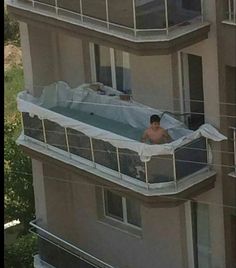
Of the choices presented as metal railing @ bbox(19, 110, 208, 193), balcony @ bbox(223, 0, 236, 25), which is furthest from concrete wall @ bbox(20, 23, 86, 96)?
balcony @ bbox(223, 0, 236, 25)

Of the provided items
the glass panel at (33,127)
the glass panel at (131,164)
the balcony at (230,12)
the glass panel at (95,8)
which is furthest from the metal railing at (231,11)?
the glass panel at (33,127)

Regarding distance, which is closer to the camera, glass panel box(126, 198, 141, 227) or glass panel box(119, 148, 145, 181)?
glass panel box(119, 148, 145, 181)

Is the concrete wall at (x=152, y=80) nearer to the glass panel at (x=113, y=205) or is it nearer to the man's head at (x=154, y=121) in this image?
the man's head at (x=154, y=121)

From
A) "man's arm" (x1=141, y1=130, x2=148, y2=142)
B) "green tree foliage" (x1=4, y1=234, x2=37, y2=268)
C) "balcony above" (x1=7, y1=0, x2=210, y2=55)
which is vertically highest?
"balcony above" (x1=7, y1=0, x2=210, y2=55)

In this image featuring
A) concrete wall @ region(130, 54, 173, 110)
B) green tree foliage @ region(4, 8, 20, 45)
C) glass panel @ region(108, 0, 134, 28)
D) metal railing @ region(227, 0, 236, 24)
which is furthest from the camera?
green tree foliage @ region(4, 8, 20, 45)

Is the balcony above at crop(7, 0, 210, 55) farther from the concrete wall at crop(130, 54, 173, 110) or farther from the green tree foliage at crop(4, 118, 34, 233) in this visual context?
the green tree foliage at crop(4, 118, 34, 233)

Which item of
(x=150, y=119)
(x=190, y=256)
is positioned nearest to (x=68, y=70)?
(x=150, y=119)

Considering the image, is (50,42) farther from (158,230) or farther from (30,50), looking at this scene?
(158,230)
